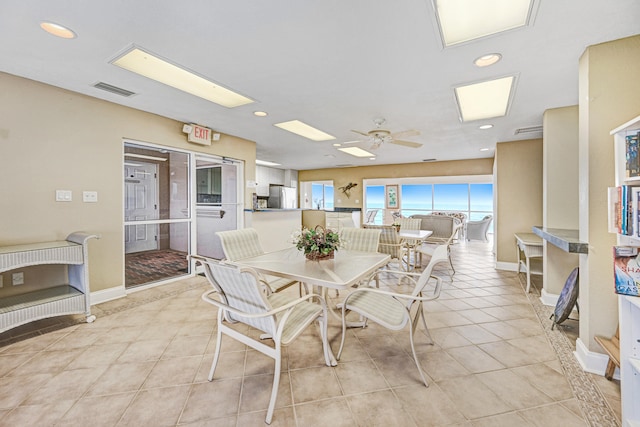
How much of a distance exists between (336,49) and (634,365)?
251 cm

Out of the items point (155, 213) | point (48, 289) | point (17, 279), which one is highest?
point (155, 213)

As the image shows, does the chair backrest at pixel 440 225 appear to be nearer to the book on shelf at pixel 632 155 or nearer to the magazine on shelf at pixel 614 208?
the magazine on shelf at pixel 614 208

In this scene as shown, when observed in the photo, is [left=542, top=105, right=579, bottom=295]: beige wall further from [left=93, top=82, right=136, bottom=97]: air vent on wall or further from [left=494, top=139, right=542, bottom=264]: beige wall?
[left=93, top=82, right=136, bottom=97]: air vent on wall

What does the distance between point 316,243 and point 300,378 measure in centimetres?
104

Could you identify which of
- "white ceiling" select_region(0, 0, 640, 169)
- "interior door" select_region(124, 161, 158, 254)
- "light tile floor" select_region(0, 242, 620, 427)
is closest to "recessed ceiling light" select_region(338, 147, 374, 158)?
"white ceiling" select_region(0, 0, 640, 169)

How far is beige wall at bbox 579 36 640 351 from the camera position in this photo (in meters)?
1.83

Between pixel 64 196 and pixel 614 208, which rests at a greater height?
pixel 64 196

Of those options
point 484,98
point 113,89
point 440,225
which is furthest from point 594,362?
point 113,89

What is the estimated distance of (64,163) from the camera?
2828 mm

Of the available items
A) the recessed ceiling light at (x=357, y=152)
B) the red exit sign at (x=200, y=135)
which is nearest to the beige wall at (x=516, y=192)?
the recessed ceiling light at (x=357, y=152)

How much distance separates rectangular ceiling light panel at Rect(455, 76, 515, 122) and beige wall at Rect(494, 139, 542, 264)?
1526 millimetres

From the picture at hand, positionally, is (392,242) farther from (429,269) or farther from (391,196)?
(391,196)

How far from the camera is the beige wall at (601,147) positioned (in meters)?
1.83

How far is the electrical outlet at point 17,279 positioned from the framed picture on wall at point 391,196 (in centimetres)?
837
